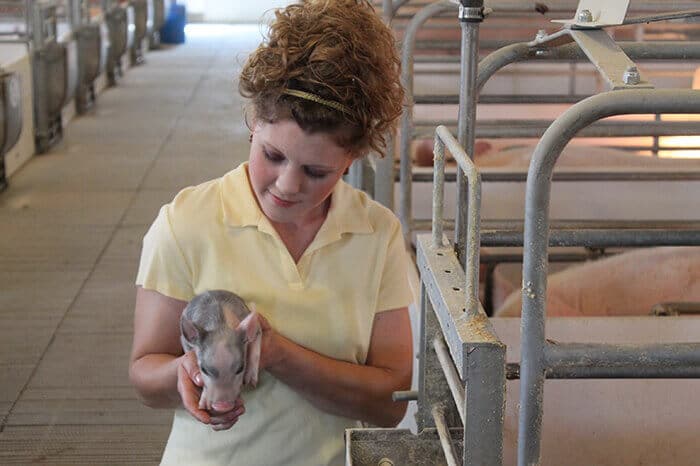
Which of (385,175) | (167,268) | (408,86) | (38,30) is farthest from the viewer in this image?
(38,30)

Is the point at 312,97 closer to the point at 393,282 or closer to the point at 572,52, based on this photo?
the point at 393,282

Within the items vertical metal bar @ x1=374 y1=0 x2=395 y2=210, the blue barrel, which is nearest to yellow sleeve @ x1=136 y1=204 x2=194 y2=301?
vertical metal bar @ x1=374 y1=0 x2=395 y2=210

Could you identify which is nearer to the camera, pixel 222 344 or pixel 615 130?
pixel 222 344

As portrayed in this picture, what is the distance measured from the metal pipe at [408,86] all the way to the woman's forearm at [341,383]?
1040 mm

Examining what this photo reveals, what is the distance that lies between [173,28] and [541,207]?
32.8ft

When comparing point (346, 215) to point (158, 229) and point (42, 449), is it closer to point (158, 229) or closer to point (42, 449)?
point (158, 229)

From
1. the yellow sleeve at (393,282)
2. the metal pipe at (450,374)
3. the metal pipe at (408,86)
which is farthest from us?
the metal pipe at (408,86)

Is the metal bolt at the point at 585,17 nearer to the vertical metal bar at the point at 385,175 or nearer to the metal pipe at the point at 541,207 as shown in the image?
the metal pipe at the point at 541,207

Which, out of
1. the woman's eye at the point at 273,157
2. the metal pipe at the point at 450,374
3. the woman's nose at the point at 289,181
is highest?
the woman's eye at the point at 273,157

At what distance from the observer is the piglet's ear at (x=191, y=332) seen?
1.20m

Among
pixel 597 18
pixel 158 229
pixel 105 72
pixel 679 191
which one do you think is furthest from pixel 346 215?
pixel 105 72

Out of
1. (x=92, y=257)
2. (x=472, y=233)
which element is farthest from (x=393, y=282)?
(x=92, y=257)

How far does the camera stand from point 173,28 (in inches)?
417

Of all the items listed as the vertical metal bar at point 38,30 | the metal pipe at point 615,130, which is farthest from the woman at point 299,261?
the vertical metal bar at point 38,30
